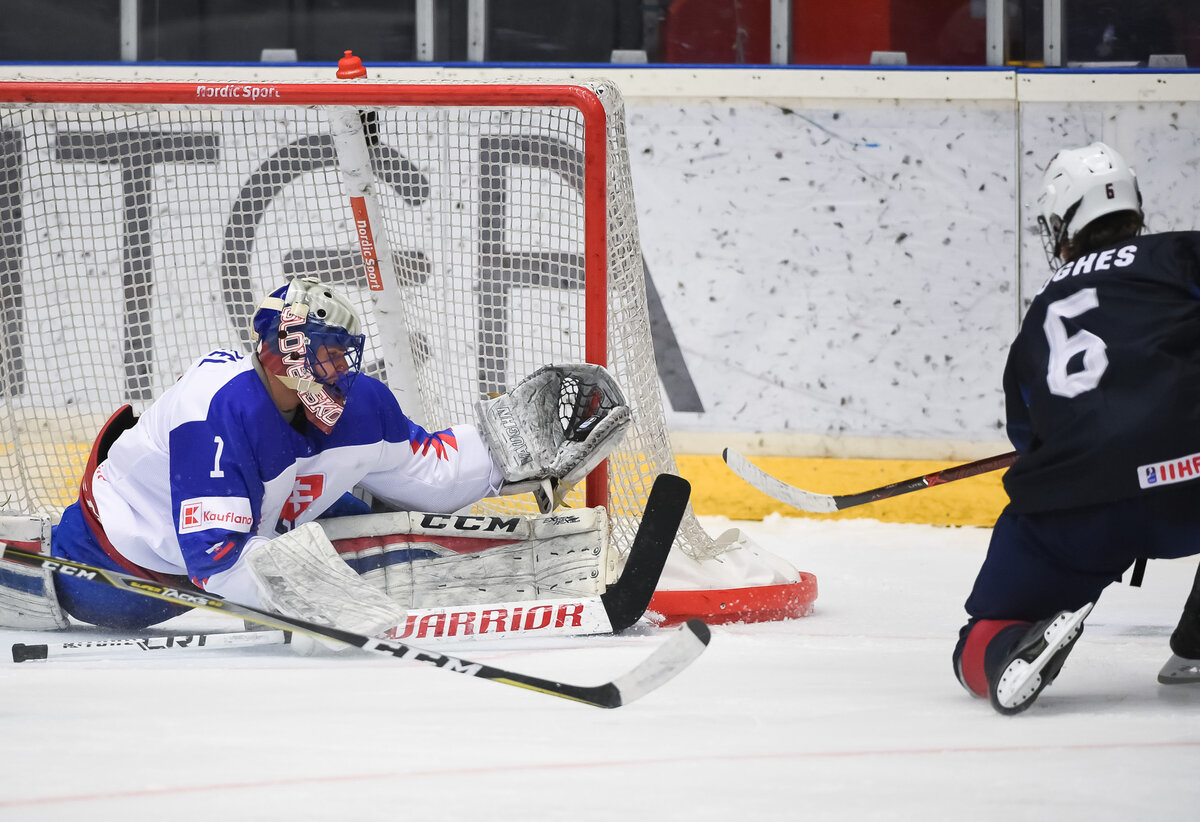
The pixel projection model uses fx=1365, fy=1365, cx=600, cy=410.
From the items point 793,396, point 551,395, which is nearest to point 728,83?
point 793,396

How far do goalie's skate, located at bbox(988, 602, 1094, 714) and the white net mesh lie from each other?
5.47 feet

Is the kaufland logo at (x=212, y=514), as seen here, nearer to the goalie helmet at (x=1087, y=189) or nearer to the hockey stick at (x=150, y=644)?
the hockey stick at (x=150, y=644)

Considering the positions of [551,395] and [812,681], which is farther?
[551,395]

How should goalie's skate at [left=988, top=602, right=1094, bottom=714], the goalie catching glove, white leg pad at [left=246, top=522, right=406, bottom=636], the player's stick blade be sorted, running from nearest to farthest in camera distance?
goalie's skate at [left=988, top=602, right=1094, bottom=714] < white leg pad at [left=246, top=522, right=406, bottom=636] < the player's stick blade < the goalie catching glove

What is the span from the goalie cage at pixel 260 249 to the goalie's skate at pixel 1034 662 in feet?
4.25

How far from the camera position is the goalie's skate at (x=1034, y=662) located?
1922 millimetres

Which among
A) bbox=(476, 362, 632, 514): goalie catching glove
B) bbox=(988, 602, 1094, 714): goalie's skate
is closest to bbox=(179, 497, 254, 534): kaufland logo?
bbox=(476, 362, 632, 514): goalie catching glove

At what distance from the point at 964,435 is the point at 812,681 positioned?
7.36 feet

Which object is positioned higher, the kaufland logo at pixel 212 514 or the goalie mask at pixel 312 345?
the goalie mask at pixel 312 345

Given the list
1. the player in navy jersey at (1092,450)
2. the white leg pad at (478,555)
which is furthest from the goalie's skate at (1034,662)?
the white leg pad at (478,555)

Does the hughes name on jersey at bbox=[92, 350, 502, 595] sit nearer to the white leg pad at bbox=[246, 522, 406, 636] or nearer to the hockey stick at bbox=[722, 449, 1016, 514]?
the white leg pad at bbox=[246, 522, 406, 636]

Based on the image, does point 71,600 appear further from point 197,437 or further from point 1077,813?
point 1077,813

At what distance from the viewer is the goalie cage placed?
3.43 metres

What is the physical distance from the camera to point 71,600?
279 cm
